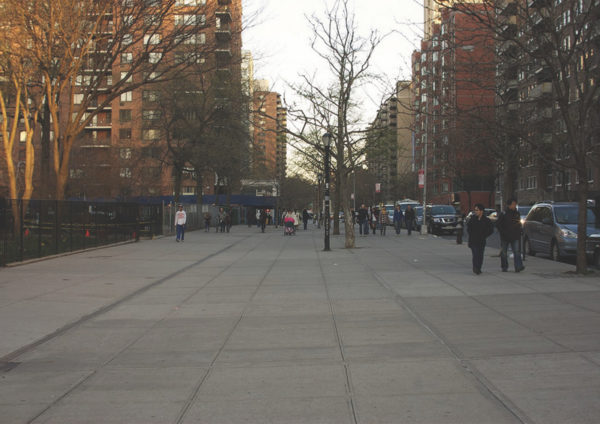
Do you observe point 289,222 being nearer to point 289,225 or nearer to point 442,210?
point 289,225

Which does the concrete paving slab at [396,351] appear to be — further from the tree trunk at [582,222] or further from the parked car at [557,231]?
the parked car at [557,231]

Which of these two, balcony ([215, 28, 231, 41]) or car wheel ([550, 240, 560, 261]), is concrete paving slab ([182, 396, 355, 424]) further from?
balcony ([215, 28, 231, 41])

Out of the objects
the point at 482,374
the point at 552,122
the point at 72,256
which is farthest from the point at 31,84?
the point at 482,374

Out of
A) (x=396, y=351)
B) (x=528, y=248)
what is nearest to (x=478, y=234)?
(x=528, y=248)

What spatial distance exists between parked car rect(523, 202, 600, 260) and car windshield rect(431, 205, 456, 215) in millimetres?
18230

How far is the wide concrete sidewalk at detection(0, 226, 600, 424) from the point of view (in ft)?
15.3

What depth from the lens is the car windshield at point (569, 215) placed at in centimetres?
1773

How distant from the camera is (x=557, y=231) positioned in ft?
57.0

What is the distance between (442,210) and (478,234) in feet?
82.8

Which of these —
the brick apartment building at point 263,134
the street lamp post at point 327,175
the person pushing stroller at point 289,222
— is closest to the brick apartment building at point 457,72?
the street lamp post at point 327,175

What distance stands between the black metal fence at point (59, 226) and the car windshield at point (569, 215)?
14.6 meters

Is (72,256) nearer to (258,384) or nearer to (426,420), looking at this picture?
(258,384)

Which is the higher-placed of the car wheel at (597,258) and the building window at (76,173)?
the building window at (76,173)

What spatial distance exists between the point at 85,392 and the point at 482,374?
133 inches
